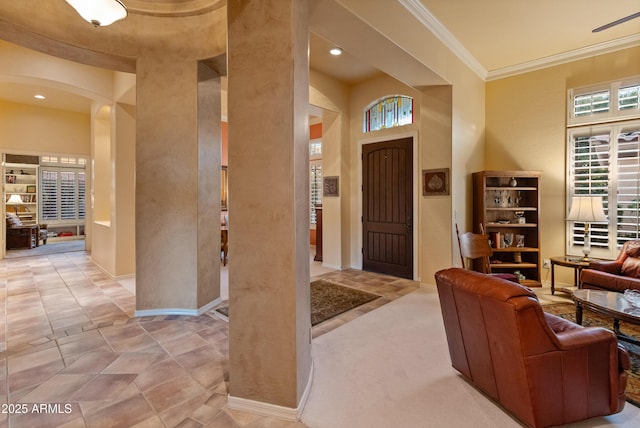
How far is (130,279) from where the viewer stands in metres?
5.25

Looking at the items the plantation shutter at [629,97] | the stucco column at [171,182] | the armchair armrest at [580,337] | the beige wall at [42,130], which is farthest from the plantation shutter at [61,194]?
the plantation shutter at [629,97]

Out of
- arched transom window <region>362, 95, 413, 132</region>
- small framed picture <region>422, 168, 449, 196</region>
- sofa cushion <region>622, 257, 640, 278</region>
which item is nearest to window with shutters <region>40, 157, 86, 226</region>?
arched transom window <region>362, 95, 413, 132</region>

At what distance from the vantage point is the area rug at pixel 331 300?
3.69 m

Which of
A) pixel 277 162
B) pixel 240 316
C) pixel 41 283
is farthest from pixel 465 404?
pixel 41 283

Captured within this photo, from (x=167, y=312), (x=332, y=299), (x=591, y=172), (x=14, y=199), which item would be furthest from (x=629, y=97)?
(x=14, y=199)

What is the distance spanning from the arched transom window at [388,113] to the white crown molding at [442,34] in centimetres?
101

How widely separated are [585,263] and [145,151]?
560cm

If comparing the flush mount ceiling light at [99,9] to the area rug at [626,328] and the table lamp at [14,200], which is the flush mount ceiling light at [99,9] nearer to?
the area rug at [626,328]

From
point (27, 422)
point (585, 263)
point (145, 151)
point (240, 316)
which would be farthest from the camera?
point (585, 263)

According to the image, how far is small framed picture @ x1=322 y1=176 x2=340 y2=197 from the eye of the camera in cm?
598

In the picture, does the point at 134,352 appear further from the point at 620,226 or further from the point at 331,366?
the point at 620,226

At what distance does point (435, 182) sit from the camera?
14.9 ft

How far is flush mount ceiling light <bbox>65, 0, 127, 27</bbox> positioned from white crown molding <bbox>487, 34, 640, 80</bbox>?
5.22 meters

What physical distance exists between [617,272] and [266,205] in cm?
437
